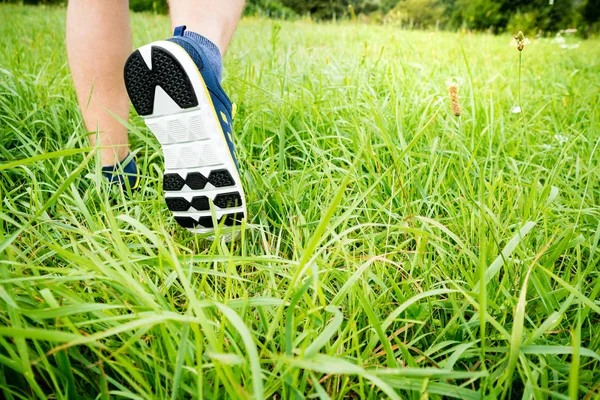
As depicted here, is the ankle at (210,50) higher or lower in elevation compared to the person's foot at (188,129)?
higher

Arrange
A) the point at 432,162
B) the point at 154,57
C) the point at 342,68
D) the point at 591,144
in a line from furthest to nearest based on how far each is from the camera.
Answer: the point at 342,68 < the point at 591,144 < the point at 432,162 < the point at 154,57

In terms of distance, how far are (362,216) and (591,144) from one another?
0.80 m

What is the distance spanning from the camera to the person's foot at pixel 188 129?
83cm

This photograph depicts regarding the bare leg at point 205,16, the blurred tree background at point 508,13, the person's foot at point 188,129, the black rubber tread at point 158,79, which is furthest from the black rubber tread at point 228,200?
the blurred tree background at point 508,13

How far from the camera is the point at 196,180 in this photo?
2.81 ft

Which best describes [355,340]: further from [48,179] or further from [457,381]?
[48,179]

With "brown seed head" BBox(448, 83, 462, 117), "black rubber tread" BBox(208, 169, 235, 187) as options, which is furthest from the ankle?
"brown seed head" BBox(448, 83, 462, 117)

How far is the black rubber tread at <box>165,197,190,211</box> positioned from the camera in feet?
2.80

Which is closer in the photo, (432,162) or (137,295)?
(137,295)

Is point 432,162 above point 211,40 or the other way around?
the other way around

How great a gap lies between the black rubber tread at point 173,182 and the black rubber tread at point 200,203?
43 millimetres

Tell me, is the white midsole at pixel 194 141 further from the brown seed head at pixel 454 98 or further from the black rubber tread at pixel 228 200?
the brown seed head at pixel 454 98

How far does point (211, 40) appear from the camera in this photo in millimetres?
958

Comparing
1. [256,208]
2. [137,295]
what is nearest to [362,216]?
[256,208]
